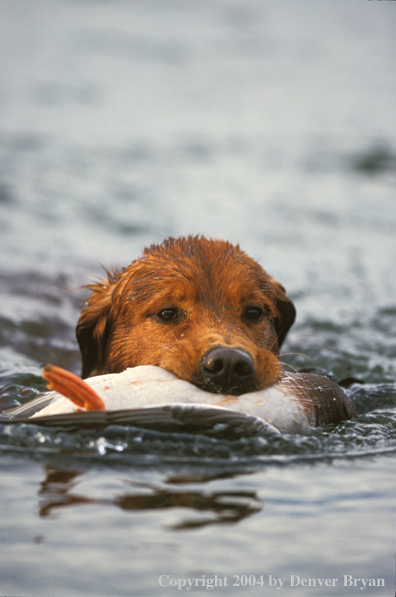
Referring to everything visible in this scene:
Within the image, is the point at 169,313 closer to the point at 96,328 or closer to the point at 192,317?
the point at 192,317

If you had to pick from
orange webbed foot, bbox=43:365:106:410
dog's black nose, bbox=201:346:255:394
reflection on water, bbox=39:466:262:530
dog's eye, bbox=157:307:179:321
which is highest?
dog's eye, bbox=157:307:179:321

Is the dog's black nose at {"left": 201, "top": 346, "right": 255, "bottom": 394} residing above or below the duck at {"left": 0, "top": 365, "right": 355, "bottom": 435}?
above

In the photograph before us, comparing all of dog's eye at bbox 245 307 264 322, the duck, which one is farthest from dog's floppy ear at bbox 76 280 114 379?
the duck

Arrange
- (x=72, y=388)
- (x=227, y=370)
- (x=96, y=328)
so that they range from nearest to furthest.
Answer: (x=72, y=388) → (x=227, y=370) → (x=96, y=328)

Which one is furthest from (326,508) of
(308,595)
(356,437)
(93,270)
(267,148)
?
(267,148)

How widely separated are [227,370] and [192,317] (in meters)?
0.74

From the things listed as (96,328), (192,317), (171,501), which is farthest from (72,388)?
(96,328)

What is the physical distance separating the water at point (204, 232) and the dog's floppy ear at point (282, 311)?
747 millimetres

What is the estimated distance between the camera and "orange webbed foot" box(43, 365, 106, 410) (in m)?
3.00

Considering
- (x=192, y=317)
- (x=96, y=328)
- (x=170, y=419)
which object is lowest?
(x=170, y=419)

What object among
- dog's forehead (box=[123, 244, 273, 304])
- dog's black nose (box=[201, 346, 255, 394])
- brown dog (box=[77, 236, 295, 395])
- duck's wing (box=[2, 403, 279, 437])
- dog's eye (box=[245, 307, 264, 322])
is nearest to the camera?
duck's wing (box=[2, 403, 279, 437])

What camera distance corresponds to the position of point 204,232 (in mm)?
11203

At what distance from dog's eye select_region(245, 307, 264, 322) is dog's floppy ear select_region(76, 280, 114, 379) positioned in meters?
0.93

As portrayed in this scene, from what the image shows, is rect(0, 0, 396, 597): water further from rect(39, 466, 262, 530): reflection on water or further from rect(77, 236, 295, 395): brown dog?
rect(77, 236, 295, 395): brown dog
